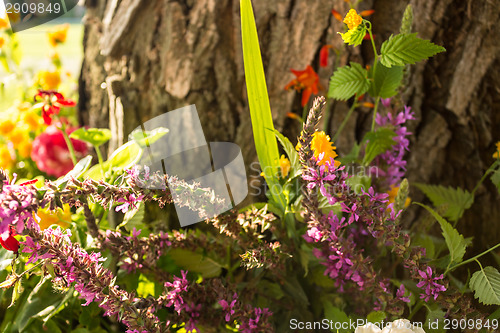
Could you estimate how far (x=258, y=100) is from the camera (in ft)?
1.81

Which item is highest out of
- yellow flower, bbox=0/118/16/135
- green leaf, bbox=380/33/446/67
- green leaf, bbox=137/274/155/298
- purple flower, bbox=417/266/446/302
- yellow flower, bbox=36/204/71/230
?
green leaf, bbox=380/33/446/67

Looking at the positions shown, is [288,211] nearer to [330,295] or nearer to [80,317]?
[330,295]

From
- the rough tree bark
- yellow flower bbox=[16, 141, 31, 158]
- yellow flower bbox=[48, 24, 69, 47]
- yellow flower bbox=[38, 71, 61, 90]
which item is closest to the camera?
the rough tree bark

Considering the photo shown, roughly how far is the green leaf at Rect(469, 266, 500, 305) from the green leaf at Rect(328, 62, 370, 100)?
25 centimetres

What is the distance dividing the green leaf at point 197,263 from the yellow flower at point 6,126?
1.97 feet

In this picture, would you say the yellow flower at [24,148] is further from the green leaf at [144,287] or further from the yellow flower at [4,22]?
the green leaf at [144,287]

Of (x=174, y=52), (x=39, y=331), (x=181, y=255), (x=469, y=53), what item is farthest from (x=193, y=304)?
(x=469, y=53)

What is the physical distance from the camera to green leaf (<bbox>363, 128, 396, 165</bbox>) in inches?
23.2

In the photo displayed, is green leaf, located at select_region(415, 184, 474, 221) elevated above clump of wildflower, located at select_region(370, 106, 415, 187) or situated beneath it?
situated beneath

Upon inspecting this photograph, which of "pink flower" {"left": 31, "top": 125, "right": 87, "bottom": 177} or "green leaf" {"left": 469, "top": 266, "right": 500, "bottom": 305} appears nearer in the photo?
"green leaf" {"left": 469, "top": 266, "right": 500, "bottom": 305}

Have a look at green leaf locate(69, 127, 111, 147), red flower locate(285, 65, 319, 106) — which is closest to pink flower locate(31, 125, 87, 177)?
green leaf locate(69, 127, 111, 147)

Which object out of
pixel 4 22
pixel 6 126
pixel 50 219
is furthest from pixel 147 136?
pixel 4 22

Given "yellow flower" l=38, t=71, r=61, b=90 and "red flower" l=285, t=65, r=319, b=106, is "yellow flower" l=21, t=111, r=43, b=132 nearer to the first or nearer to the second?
"yellow flower" l=38, t=71, r=61, b=90

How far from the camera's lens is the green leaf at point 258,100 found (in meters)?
0.54
